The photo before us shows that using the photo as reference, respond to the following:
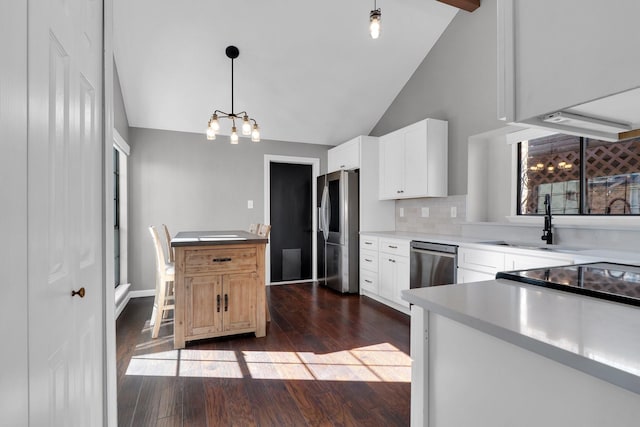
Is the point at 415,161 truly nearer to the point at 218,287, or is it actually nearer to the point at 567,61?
the point at 218,287

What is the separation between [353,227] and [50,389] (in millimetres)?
3829

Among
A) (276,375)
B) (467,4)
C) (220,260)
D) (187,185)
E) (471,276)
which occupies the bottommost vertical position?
(276,375)

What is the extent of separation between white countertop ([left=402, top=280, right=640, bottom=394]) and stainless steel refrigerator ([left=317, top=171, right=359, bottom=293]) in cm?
342

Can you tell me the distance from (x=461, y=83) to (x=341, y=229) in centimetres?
228

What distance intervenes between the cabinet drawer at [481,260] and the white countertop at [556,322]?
1.78 m

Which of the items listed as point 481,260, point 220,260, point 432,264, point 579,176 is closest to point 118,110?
point 220,260

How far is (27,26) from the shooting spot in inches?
27.6

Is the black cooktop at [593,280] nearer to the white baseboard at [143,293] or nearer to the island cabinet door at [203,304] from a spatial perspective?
the island cabinet door at [203,304]

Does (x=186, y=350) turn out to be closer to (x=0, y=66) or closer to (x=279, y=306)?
(x=279, y=306)

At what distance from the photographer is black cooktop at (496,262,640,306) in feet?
2.82

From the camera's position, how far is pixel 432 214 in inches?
158

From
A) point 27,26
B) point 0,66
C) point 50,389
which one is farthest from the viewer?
point 50,389

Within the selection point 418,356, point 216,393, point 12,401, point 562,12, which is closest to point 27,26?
point 12,401

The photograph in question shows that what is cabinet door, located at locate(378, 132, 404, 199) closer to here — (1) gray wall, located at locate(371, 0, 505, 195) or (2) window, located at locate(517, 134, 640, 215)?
(1) gray wall, located at locate(371, 0, 505, 195)
